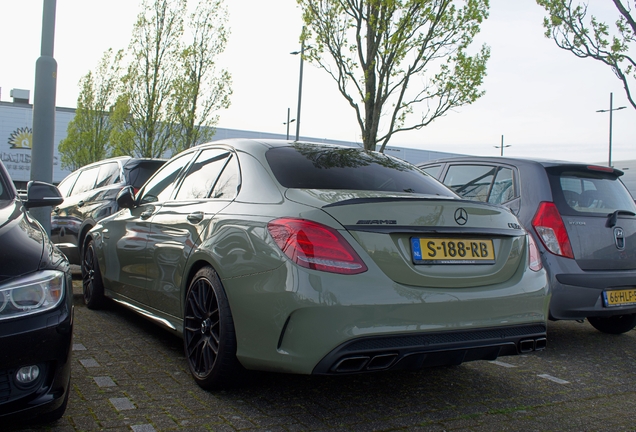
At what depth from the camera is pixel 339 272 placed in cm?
284

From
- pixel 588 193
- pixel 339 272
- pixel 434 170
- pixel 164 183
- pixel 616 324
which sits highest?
pixel 434 170

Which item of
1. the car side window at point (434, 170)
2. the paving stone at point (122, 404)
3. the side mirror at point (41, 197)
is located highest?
the car side window at point (434, 170)

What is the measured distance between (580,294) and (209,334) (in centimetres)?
294

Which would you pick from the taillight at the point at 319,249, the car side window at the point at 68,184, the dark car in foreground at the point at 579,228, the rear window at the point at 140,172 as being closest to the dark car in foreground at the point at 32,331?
the taillight at the point at 319,249

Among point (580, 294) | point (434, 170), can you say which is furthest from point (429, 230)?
point (434, 170)

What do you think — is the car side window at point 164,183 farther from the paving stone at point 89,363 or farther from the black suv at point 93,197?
the black suv at point 93,197

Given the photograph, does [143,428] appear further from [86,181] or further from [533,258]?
[86,181]

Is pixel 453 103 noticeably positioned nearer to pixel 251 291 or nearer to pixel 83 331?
pixel 83 331

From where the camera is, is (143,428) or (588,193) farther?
(588,193)

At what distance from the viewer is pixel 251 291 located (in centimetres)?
309

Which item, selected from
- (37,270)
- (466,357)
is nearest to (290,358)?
(466,357)

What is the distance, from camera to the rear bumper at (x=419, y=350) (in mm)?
2811

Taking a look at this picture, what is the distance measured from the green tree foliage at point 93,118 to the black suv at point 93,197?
24.9 meters

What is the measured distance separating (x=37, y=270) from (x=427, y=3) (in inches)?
395
